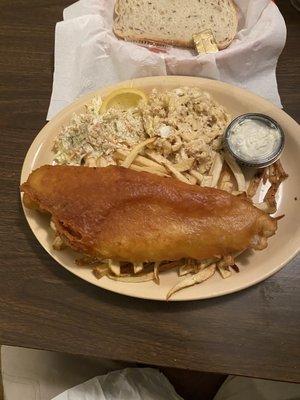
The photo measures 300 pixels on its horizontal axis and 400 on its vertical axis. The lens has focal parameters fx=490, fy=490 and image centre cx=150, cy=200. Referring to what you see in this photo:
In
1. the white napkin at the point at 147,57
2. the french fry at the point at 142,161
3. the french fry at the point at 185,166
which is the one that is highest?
the white napkin at the point at 147,57

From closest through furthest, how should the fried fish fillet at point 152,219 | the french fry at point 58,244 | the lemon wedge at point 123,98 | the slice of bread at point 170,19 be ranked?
the fried fish fillet at point 152,219
the french fry at point 58,244
the lemon wedge at point 123,98
the slice of bread at point 170,19

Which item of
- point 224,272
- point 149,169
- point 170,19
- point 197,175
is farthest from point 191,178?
point 170,19

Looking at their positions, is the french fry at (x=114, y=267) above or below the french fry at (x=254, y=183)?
below

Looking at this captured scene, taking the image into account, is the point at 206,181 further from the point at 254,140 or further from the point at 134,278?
the point at 134,278

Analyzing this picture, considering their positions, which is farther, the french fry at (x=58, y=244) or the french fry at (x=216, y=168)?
the french fry at (x=216, y=168)

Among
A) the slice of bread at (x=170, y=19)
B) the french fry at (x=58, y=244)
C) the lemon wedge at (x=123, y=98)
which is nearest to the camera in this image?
the french fry at (x=58, y=244)

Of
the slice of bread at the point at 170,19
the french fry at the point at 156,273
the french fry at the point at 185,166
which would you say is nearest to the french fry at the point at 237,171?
the french fry at the point at 185,166

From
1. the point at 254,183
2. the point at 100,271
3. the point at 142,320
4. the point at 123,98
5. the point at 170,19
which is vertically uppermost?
the point at 170,19

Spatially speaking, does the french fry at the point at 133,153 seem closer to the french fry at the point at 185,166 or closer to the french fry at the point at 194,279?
the french fry at the point at 185,166
